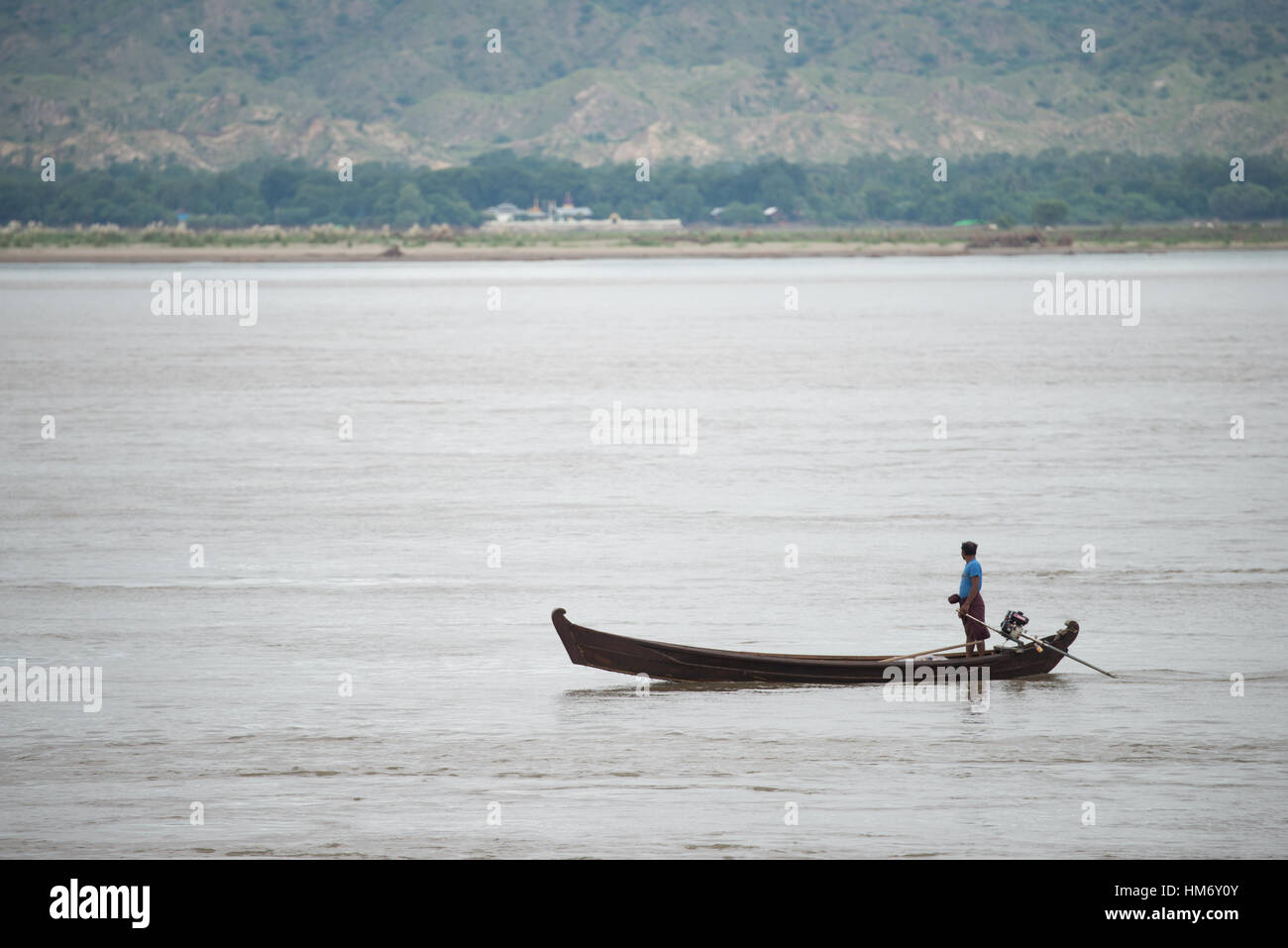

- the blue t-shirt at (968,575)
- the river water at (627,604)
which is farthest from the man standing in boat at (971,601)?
the river water at (627,604)

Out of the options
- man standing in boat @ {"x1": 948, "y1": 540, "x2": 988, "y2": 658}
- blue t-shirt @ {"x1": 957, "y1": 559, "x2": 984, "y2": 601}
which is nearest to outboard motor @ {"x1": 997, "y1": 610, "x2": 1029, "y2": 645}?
man standing in boat @ {"x1": 948, "y1": 540, "x2": 988, "y2": 658}

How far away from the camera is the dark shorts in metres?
21.8

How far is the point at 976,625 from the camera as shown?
2195 cm

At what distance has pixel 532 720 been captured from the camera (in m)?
20.8

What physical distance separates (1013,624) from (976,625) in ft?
2.04

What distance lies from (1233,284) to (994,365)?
69986 millimetres

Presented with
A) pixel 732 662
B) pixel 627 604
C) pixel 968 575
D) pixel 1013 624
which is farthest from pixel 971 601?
pixel 627 604

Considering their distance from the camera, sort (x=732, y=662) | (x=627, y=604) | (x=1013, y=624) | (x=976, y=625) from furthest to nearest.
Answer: (x=627, y=604) < (x=976, y=625) < (x=732, y=662) < (x=1013, y=624)

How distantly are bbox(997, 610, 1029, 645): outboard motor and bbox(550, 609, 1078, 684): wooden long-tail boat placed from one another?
319 mm

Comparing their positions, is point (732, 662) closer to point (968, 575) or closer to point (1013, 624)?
point (968, 575)

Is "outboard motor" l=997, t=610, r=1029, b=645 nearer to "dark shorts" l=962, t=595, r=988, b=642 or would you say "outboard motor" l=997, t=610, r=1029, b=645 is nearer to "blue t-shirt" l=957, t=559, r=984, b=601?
"dark shorts" l=962, t=595, r=988, b=642

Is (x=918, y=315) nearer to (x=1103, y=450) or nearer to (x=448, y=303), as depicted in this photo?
(x=448, y=303)

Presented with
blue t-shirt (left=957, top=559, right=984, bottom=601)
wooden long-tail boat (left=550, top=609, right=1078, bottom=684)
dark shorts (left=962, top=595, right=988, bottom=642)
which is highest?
blue t-shirt (left=957, top=559, right=984, bottom=601)

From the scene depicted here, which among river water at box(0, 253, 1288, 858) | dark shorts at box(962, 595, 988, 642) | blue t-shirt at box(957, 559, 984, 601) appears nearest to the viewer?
river water at box(0, 253, 1288, 858)
